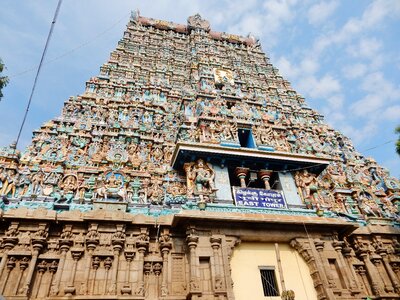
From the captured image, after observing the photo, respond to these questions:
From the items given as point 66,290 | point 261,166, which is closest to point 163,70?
point 261,166

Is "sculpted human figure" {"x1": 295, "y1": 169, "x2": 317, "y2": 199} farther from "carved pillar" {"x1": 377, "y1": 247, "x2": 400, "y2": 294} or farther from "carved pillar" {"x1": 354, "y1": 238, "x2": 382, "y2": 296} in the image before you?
"carved pillar" {"x1": 377, "y1": 247, "x2": 400, "y2": 294}

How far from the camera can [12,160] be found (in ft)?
37.7

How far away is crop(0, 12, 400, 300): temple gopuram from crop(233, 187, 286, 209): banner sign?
5 centimetres

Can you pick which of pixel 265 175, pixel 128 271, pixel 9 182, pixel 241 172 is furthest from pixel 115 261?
pixel 265 175

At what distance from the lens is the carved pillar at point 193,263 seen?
28.4 feet

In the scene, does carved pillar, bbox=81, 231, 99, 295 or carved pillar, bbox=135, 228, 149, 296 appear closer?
carved pillar, bbox=81, 231, 99, 295

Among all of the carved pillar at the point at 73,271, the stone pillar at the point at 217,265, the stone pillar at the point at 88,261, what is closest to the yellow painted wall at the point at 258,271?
the stone pillar at the point at 217,265

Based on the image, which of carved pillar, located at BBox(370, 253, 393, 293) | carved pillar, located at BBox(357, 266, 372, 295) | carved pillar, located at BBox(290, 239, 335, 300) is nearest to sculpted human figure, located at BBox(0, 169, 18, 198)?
carved pillar, located at BBox(290, 239, 335, 300)

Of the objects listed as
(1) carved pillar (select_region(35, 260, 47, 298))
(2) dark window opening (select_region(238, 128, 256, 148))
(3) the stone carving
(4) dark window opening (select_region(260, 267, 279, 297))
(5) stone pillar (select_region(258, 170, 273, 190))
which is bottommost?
(4) dark window opening (select_region(260, 267, 279, 297))

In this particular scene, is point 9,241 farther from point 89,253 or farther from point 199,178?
point 199,178

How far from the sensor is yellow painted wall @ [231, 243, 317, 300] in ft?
31.7

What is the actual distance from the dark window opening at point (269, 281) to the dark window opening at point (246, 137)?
6.41 m

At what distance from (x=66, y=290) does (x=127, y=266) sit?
6.21 feet

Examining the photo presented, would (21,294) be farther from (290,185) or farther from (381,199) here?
(381,199)
